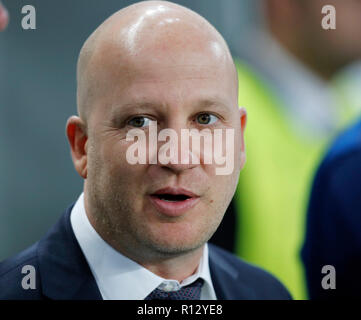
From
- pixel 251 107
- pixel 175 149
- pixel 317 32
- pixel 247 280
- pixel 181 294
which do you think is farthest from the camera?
pixel 251 107

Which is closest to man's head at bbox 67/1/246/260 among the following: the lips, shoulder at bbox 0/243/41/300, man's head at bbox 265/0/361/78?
the lips

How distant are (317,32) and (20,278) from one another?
83 centimetres

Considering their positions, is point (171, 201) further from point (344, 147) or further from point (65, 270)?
point (344, 147)

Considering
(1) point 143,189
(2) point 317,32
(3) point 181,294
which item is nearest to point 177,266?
(3) point 181,294

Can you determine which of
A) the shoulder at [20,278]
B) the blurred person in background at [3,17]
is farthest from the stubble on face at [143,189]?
the blurred person in background at [3,17]

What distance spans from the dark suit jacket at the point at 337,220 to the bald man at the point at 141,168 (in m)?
0.46

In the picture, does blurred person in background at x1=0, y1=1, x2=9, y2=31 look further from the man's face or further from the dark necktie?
the dark necktie

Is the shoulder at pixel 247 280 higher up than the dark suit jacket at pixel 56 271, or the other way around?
the dark suit jacket at pixel 56 271

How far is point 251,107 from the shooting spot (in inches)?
63.9

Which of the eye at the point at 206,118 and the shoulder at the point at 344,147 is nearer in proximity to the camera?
A: the eye at the point at 206,118

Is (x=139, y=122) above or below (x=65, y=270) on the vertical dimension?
above

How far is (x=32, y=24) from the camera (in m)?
1.13

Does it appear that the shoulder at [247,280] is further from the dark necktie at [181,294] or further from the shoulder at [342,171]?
the shoulder at [342,171]

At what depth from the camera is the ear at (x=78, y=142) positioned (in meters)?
1.02
